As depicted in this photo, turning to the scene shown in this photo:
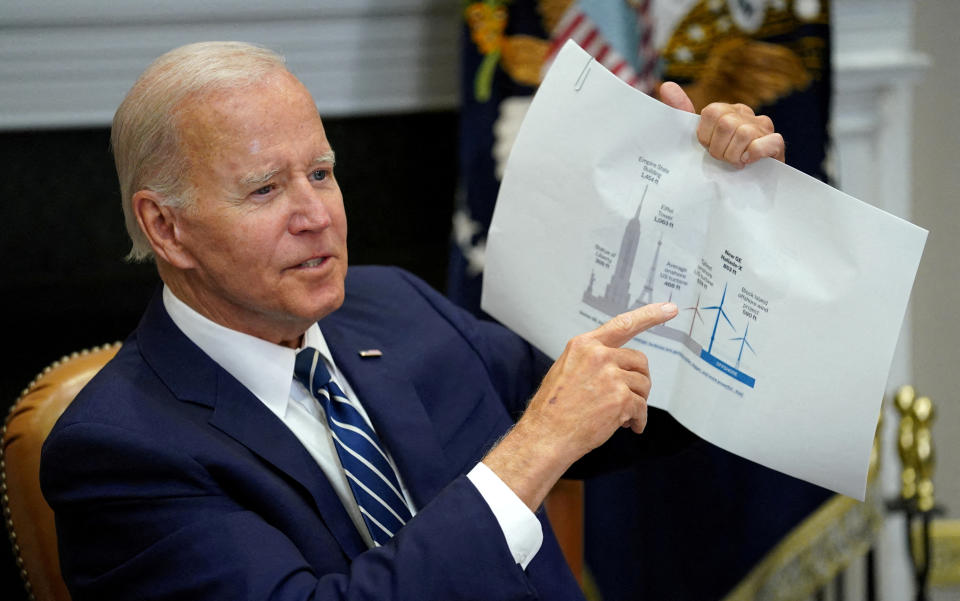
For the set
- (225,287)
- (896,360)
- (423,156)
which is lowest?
(896,360)

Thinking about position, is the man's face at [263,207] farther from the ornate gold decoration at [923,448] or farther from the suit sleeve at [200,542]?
the ornate gold decoration at [923,448]

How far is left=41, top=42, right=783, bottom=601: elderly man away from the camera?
119 centimetres

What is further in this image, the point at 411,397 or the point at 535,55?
the point at 535,55

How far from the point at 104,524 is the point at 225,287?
13.2 inches

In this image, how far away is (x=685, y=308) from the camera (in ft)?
4.44

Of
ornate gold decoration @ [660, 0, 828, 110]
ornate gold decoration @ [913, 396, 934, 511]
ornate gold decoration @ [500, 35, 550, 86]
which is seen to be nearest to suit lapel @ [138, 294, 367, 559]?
ornate gold decoration @ [500, 35, 550, 86]

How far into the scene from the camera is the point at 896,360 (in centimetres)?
255

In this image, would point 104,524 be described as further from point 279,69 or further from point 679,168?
point 679,168

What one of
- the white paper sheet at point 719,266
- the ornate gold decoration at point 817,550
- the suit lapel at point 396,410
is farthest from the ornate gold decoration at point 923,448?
the suit lapel at point 396,410

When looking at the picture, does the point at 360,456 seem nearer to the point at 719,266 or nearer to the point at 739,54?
the point at 719,266

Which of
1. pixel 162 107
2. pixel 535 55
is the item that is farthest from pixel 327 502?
pixel 535 55

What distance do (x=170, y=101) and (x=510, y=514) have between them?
679 mm

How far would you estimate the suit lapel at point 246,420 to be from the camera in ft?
4.37

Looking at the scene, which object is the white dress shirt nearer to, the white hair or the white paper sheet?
the white hair
